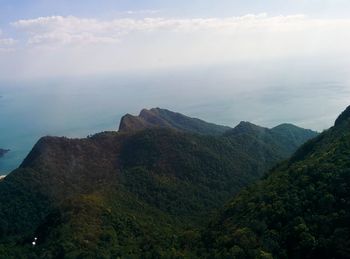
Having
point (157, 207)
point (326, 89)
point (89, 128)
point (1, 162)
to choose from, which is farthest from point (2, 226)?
point (326, 89)

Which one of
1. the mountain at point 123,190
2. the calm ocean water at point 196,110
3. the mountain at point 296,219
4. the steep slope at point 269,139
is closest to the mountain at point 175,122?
the steep slope at point 269,139

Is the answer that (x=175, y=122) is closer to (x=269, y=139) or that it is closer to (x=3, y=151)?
(x=269, y=139)

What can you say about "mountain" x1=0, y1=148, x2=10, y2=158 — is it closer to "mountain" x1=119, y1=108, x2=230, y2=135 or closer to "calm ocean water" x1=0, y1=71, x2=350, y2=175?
"calm ocean water" x1=0, y1=71, x2=350, y2=175

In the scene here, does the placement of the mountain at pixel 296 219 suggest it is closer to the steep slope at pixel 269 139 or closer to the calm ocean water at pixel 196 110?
the steep slope at pixel 269 139

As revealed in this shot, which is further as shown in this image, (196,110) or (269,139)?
(196,110)

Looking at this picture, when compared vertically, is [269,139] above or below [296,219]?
below

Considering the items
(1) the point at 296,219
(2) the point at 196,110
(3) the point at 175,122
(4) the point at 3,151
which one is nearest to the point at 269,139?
(3) the point at 175,122
